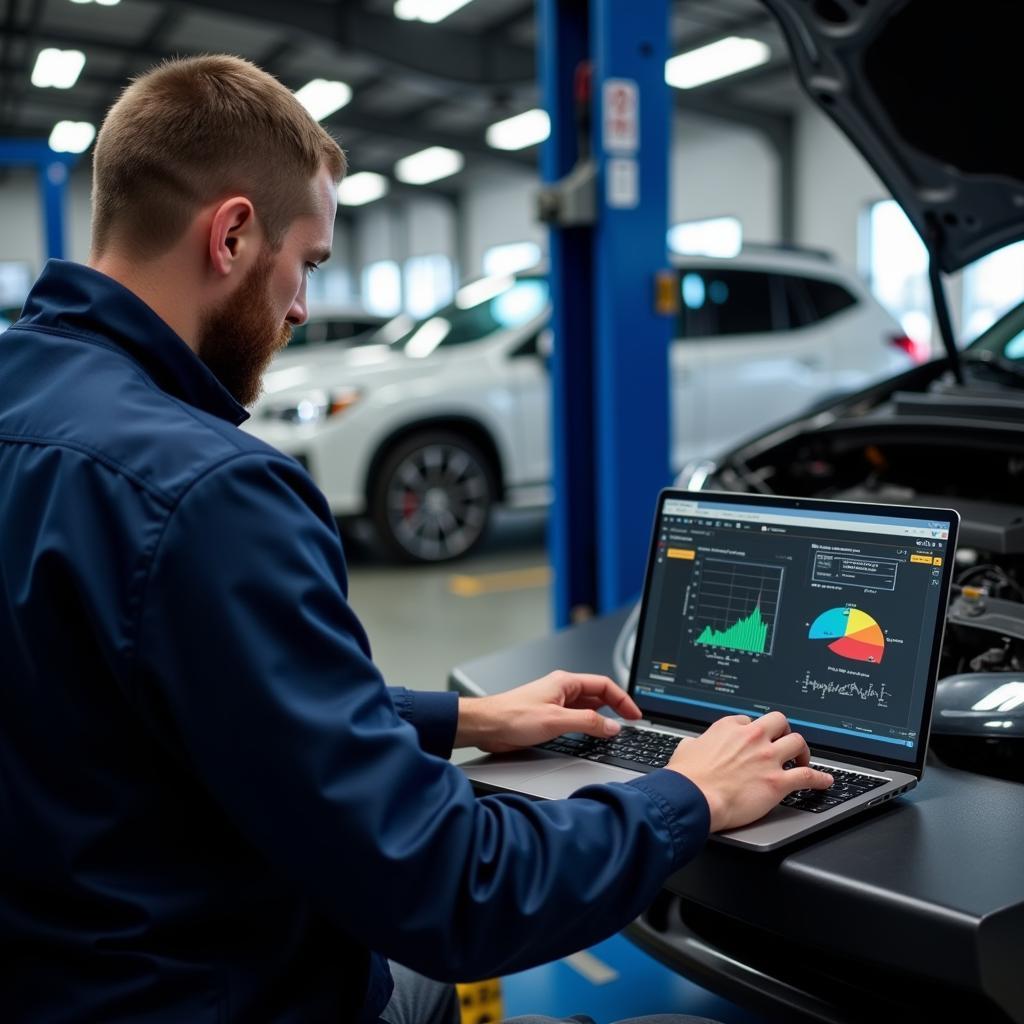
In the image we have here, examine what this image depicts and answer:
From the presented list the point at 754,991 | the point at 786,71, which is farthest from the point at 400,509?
the point at 786,71

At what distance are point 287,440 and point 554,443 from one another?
2.51m

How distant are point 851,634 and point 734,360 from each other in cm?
554

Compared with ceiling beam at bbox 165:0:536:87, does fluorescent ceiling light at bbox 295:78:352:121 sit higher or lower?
higher

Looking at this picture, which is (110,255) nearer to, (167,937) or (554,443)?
(167,937)

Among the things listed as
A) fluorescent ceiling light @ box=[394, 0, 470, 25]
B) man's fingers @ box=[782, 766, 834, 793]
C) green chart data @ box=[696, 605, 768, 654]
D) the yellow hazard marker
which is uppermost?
fluorescent ceiling light @ box=[394, 0, 470, 25]

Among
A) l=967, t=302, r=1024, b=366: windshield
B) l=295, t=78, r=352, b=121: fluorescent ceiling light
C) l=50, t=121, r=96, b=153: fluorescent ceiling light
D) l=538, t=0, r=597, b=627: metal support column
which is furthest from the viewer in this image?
l=50, t=121, r=96, b=153: fluorescent ceiling light

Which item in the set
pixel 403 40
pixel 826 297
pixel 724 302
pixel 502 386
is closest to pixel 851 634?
pixel 502 386

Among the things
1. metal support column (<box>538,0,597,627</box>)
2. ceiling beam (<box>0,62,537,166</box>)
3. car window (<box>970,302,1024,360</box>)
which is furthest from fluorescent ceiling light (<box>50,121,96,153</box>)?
car window (<box>970,302,1024,360</box>)

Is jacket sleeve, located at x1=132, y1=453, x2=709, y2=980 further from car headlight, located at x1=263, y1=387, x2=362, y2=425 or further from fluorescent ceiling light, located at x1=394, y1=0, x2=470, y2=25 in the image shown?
fluorescent ceiling light, located at x1=394, y1=0, x2=470, y2=25

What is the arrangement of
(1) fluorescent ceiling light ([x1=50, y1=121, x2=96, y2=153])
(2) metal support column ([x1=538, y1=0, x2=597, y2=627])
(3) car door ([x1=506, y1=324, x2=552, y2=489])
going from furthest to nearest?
(1) fluorescent ceiling light ([x1=50, y1=121, x2=96, y2=153]), (3) car door ([x1=506, y1=324, x2=552, y2=489]), (2) metal support column ([x1=538, y1=0, x2=597, y2=627])

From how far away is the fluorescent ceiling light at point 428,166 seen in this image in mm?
19312

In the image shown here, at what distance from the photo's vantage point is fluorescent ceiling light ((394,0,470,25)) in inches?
437

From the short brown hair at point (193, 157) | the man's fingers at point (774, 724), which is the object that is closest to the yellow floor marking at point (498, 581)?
the man's fingers at point (774, 724)

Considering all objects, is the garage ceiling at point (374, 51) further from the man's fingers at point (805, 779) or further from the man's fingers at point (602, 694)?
the man's fingers at point (805, 779)
